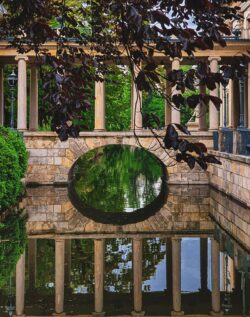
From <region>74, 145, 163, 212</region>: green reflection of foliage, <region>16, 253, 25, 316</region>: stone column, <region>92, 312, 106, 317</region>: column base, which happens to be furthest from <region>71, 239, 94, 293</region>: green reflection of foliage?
<region>74, 145, 163, 212</region>: green reflection of foliage

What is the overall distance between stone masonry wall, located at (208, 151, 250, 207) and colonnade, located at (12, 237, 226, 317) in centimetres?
553

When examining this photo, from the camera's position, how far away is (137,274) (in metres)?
11.8

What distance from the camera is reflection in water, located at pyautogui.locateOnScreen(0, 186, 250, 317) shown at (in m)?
9.75

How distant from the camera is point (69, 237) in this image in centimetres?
1619

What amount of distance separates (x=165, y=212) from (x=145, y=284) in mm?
10901

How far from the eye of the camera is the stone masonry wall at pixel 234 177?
2041 centimetres

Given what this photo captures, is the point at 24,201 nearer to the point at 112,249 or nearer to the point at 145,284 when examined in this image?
the point at 112,249

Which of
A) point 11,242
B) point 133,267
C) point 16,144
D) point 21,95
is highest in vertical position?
point 21,95

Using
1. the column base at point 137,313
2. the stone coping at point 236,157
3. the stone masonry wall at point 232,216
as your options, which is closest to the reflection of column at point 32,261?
the column base at point 137,313

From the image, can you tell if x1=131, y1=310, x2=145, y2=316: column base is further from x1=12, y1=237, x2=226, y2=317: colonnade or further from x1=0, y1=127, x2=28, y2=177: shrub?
x1=0, y1=127, x2=28, y2=177: shrub

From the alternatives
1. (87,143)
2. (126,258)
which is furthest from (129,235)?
(87,143)

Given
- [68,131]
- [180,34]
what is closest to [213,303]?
[68,131]

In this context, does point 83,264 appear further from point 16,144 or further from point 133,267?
point 16,144

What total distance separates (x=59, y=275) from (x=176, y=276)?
2.35m
